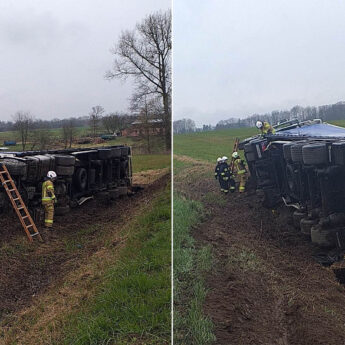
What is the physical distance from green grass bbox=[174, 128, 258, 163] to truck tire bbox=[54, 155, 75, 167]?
794 cm

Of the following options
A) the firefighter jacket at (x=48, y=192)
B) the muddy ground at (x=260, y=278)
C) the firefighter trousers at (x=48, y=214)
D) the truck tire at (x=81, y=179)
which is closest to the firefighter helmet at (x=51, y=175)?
the firefighter jacket at (x=48, y=192)

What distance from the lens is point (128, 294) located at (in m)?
5.41

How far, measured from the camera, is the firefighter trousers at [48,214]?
990 centimetres

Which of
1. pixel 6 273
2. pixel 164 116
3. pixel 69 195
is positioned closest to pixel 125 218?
pixel 69 195

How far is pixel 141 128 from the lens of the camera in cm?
1184

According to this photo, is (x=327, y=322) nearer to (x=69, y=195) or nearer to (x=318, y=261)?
(x=318, y=261)

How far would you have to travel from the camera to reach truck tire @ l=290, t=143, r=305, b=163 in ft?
9.81

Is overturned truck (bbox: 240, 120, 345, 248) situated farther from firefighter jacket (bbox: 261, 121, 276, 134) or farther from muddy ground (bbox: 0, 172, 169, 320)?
muddy ground (bbox: 0, 172, 169, 320)

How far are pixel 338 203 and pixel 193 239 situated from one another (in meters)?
0.93

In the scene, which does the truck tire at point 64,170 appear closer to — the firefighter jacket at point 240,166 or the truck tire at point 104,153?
the truck tire at point 104,153

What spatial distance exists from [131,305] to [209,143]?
8.71ft

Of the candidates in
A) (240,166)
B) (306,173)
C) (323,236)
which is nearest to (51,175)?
(240,166)

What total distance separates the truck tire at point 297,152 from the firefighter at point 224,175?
0.45 m

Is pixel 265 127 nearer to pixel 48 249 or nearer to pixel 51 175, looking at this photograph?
pixel 48 249
